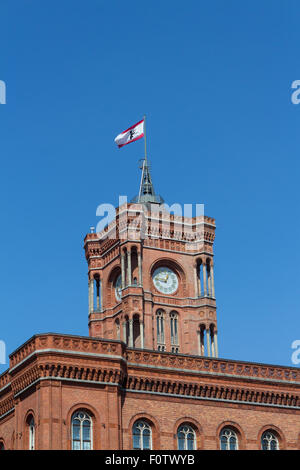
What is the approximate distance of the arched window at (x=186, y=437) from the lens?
51.9 meters

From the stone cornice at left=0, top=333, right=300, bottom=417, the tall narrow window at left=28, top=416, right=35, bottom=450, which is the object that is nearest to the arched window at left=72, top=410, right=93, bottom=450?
the stone cornice at left=0, top=333, right=300, bottom=417

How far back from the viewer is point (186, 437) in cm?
5219

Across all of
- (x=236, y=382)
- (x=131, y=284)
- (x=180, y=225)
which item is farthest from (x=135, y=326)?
(x=236, y=382)

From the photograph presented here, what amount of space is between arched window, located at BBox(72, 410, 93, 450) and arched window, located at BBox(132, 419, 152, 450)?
109 inches

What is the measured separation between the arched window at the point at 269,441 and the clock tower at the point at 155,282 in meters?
23.5

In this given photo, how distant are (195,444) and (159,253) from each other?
2984cm

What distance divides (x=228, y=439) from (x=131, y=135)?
31213mm

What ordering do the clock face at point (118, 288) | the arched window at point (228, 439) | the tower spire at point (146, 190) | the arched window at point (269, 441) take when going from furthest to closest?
the tower spire at point (146, 190) < the clock face at point (118, 288) < the arched window at point (269, 441) < the arched window at point (228, 439)

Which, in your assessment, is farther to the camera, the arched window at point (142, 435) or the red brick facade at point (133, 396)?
the arched window at point (142, 435)

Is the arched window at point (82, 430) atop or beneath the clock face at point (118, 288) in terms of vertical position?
beneath

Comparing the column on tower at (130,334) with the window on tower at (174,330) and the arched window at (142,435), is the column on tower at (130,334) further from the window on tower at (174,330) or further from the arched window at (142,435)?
the arched window at (142,435)

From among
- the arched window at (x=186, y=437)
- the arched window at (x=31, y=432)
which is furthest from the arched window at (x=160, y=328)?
the arched window at (x=31, y=432)

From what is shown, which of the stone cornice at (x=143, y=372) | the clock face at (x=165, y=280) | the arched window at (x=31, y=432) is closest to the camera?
the stone cornice at (x=143, y=372)
